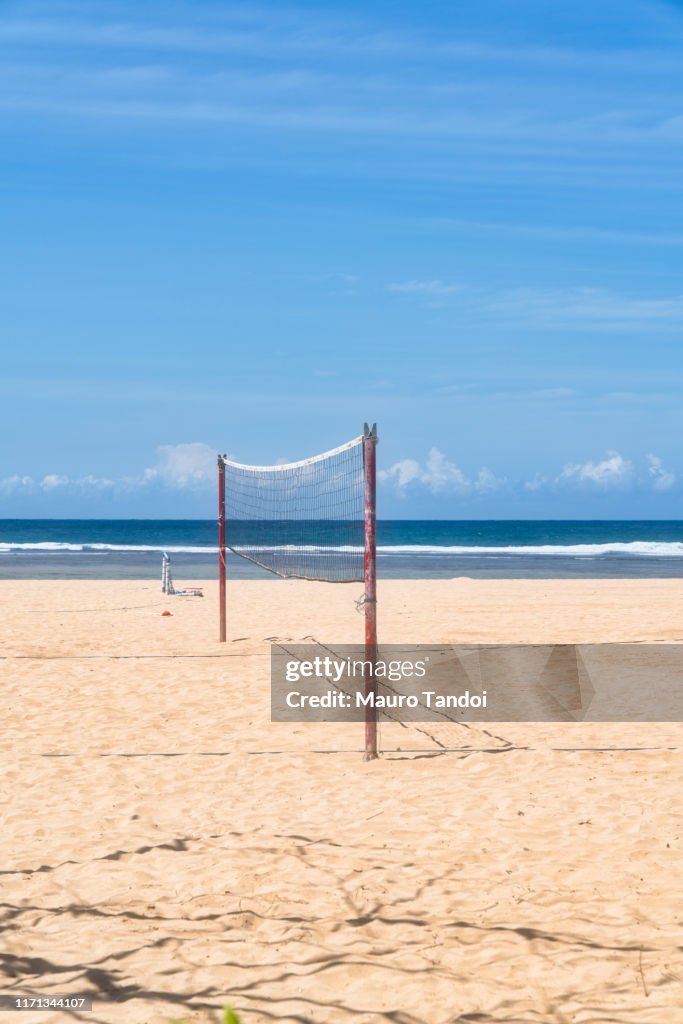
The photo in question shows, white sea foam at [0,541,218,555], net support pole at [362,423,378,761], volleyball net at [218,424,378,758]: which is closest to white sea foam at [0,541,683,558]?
white sea foam at [0,541,218,555]

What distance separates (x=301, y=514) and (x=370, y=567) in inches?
496

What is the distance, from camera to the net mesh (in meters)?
11.9

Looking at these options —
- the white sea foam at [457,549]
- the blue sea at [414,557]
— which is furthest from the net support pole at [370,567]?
the white sea foam at [457,549]

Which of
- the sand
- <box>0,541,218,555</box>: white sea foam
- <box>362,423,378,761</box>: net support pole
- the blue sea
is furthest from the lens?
<box>0,541,218,555</box>: white sea foam

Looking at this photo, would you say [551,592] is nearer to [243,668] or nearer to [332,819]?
[243,668]

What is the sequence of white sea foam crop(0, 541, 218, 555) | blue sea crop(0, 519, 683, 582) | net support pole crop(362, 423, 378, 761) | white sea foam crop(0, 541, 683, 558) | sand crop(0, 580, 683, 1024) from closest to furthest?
sand crop(0, 580, 683, 1024) → net support pole crop(362, 423, 378, 761) → blue sea crop(0, 519, 683, 582) → white sea foam crop(0, 541, 683, 558) → white sea foam crop(0, 541, 218, 555)

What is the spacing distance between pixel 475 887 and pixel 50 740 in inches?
200

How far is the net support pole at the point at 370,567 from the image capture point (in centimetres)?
853

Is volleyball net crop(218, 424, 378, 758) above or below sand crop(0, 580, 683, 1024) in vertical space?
above

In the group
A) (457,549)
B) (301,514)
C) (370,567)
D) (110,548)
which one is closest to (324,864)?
(370,567)

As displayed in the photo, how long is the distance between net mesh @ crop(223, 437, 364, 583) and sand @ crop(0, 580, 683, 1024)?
7.69ft

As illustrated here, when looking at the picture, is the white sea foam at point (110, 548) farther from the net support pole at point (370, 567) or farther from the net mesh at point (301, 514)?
the net support pole at point (370, 567)

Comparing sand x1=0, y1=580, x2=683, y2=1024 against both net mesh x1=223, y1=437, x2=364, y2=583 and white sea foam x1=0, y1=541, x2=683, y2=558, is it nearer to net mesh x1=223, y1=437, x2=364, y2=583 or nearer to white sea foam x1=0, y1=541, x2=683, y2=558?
net mesh x1=223, y1=437, x2=364, y2=583

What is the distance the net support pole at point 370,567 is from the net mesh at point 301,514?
18.5 inches
